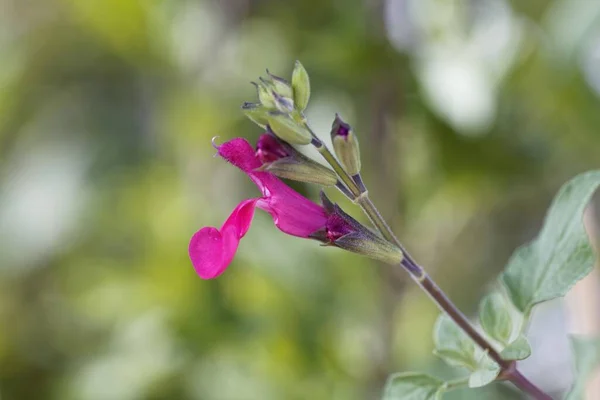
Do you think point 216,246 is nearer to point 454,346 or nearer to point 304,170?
point 304,170

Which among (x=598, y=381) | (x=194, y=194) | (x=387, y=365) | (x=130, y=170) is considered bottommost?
(x=598, y=381)

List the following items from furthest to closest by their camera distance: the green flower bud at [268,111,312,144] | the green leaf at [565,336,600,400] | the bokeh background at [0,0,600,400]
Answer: the bokeh background at [0,0,600,400] < the green leaf at [565,336,600,400] < the green flower bud at [268,111,312,144]

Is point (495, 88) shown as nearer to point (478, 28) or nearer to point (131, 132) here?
point (478, 28)

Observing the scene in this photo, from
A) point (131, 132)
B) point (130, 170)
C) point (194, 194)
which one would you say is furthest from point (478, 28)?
point (131, 132)

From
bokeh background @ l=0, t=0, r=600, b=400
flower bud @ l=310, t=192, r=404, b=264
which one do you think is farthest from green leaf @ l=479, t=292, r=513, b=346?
bokeh background @ l=0, t=0, r=600, b=400

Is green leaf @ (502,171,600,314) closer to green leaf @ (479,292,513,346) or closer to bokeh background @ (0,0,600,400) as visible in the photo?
green leaf @ (479,292,513,346)

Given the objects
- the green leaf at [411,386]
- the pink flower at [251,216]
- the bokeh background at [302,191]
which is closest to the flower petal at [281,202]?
the pink flower at [251,216]

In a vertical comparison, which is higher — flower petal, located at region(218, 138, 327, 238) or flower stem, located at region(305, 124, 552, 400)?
flower petal, located at region(218, 138, 327, 238)
